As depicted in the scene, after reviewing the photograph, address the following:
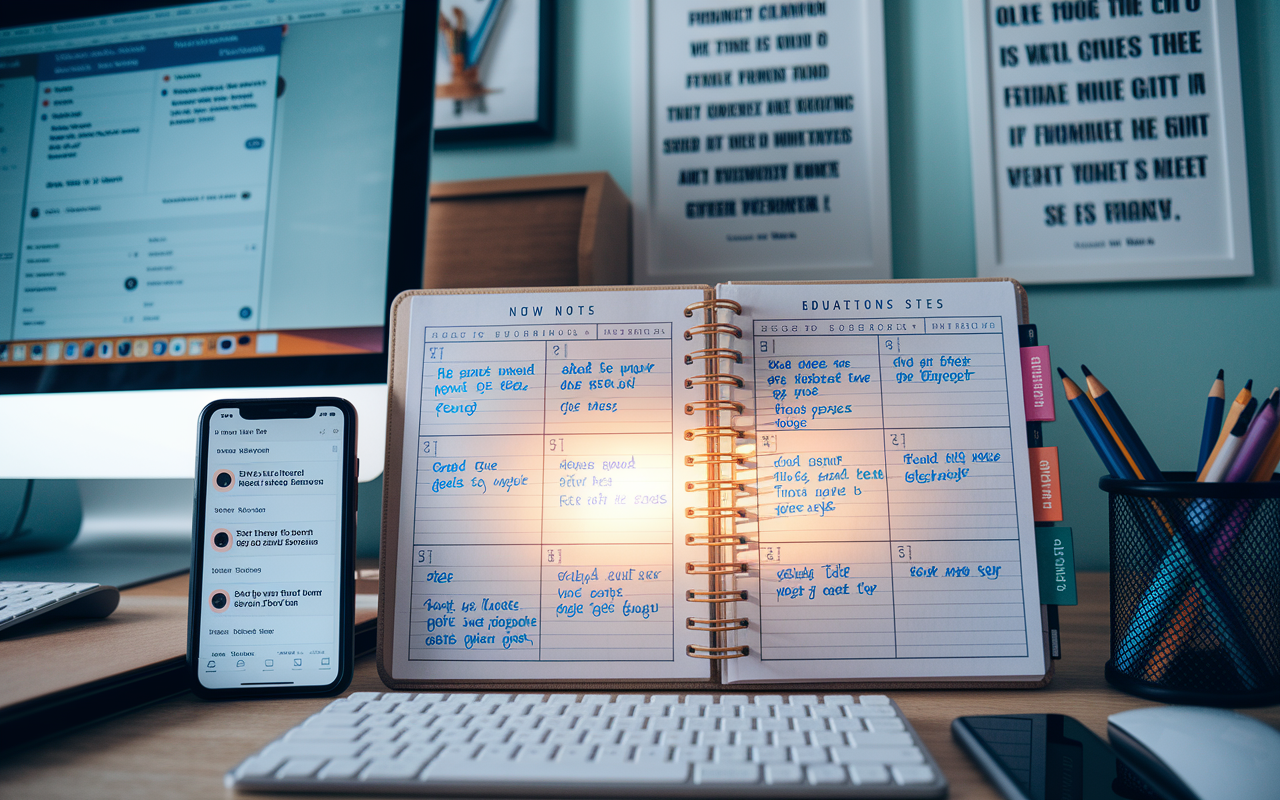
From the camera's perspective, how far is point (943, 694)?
460 millimetres

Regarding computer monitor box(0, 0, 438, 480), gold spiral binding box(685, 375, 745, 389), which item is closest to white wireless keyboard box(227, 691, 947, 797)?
gold spiral binding box(685, 375, 745, 389)

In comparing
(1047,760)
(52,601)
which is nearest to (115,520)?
(52,601)

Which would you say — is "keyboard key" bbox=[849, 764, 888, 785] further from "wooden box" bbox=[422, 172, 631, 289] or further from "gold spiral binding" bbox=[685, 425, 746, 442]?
"wooden box" bbox=[422, 172, 631, 289]

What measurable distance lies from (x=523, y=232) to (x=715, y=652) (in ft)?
1.81

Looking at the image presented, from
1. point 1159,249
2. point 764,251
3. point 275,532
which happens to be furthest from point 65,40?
point 1159,249

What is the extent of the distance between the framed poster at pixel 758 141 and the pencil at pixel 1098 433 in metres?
0.38

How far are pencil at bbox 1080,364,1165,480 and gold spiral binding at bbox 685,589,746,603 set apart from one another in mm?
317

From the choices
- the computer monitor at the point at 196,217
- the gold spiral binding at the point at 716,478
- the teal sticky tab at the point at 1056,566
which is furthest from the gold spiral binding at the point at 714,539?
the computer monitor at the point at 196,217

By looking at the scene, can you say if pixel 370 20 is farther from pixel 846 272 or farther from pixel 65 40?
pixel 846 272

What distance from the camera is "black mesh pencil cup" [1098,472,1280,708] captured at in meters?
0.42

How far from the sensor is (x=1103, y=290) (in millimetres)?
836

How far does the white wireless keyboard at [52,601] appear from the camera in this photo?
1.63 feet

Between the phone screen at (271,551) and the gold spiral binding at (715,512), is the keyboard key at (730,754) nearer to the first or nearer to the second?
the gold spiral binding at (715,512)

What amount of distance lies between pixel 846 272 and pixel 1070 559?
480 millimetres
